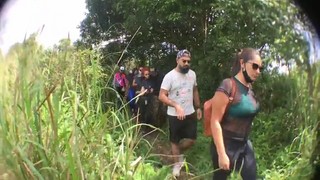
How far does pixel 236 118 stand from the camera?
2.99ft

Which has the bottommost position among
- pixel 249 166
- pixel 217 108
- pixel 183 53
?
pixel 249 166

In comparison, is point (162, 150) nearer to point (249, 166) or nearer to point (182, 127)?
point (182, 127)

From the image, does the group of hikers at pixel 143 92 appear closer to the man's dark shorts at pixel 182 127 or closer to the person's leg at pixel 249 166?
the man's dark shorts at pixel 182 127

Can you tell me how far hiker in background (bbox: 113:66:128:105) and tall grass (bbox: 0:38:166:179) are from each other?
0.01 meters

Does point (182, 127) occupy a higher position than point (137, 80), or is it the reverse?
point (137, 80)

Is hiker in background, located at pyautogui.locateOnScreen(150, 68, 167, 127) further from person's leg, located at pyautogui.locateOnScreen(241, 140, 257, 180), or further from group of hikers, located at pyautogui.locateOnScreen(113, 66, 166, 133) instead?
person's leg, located at pyautogui.locateOnScreen(241, 140, 257, 180)

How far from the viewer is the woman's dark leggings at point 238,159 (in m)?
0.93

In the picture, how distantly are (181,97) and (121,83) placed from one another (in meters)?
0.12

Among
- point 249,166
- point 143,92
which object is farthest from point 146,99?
→ point 249,166

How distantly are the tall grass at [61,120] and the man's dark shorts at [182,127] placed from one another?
7cm

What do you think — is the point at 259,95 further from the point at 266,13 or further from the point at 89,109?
the point at 89,109

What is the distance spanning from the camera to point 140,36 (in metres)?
0.93

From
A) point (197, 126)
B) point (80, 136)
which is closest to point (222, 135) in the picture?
point (197, 126)

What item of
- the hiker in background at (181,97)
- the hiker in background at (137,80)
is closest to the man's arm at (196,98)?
the hiker in background at (181,97)
